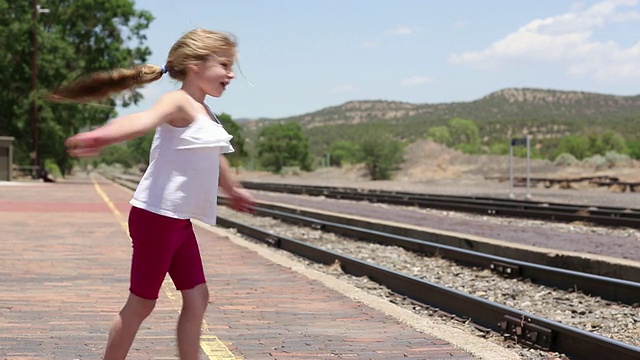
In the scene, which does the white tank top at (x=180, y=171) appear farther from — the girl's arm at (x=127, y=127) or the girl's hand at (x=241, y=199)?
the girl's hand at (x=241, y=199)

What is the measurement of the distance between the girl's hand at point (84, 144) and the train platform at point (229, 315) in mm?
2428

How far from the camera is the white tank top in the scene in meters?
3.87

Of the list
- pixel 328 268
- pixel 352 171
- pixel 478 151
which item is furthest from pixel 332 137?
pixel 328 268

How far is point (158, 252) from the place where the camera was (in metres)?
3.91

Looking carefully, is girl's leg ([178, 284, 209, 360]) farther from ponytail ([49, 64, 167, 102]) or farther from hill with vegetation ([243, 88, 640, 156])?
hill with vegetation ([243, 88, 640, 156])

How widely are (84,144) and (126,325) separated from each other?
0.88 m

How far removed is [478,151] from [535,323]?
133 meters

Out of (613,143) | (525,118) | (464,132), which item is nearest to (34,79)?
(613,143)

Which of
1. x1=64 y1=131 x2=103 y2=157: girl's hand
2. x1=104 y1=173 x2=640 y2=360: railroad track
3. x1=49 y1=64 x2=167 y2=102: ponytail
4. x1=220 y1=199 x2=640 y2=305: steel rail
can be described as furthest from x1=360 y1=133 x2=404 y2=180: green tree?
x1=64 y1=131 x2=103 y2=157: girl's hand

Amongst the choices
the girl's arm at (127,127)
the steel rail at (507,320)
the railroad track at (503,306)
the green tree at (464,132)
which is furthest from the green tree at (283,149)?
the girl's arm at (127,127)

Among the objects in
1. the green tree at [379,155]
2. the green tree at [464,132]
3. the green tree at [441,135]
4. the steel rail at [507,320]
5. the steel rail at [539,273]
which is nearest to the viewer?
the steel rail at [507,320]

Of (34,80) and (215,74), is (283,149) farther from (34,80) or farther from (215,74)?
(215,74)

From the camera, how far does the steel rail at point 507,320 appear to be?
5863 mm

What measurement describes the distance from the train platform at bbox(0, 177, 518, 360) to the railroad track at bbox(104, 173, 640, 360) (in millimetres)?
434
